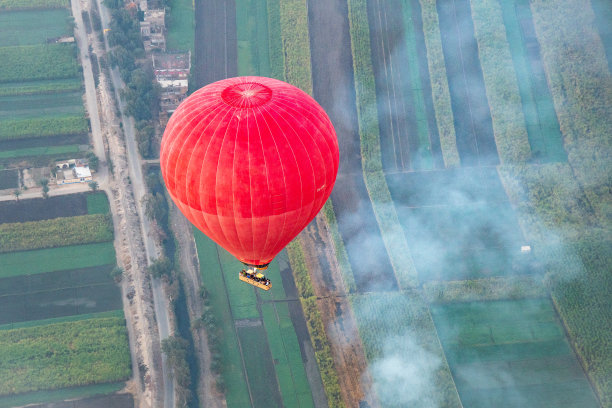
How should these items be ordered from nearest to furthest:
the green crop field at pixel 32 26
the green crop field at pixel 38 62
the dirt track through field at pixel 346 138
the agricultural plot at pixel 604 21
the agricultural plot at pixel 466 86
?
the dirt track through field at pixel 346 138 < the agricultural plot at pixel 466 86 < the green crop field at pixel 38 62 < the agricultural plot at pixel 604 21 < the green crop field at pixel 32 26

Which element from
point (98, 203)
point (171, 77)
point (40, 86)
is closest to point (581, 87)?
point (171, 77)

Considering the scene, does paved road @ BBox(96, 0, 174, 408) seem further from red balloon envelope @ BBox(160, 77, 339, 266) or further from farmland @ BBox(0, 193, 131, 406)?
red balloon envelope @ BBox(160, 77, 339, 266)

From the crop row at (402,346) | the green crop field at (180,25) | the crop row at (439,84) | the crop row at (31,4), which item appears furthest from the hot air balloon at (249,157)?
the crop row at (31,4)

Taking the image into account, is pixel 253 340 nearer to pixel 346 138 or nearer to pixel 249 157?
pixel 346 138

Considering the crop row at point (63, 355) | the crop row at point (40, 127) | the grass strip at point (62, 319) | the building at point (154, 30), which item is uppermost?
the building at point (154, 30)

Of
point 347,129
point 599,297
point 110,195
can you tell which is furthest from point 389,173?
point 110,195

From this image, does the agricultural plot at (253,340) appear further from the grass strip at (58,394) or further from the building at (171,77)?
the building at (171,77)

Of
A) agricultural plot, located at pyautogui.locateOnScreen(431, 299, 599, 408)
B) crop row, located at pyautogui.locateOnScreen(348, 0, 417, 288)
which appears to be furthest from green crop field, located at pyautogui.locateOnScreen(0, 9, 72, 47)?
agricultural plot, located at pyautogui.locateOnScreen(431, 299, 599, 408)
